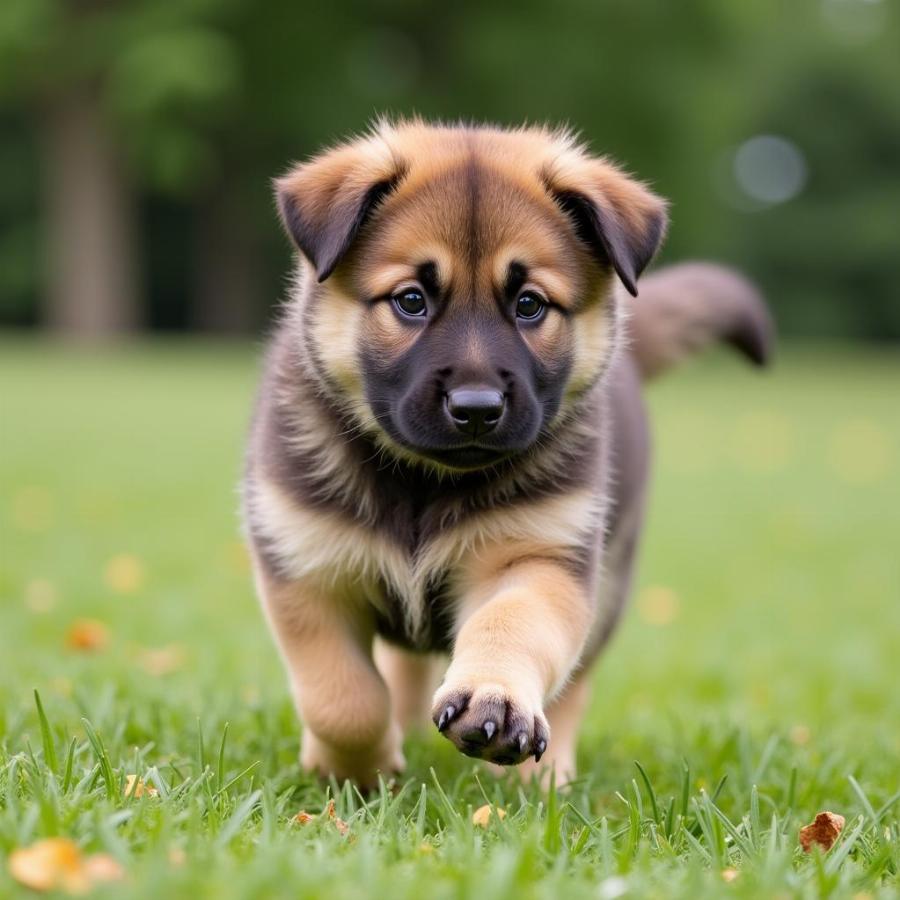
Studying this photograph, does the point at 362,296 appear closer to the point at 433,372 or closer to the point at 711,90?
the point at 433,372

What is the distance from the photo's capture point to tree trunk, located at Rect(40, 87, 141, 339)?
2711 cm

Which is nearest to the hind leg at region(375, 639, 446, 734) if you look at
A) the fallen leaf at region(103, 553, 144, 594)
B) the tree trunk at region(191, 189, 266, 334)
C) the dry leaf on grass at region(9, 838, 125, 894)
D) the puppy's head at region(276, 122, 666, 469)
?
the puppy's head at region(276, 122, 666, 469)

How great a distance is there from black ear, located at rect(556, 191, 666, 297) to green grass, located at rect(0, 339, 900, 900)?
1.21 meters

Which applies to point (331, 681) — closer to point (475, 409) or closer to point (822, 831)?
point (475, 409)

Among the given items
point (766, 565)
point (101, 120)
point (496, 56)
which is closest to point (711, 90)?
point (496, 56)

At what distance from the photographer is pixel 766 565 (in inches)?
313

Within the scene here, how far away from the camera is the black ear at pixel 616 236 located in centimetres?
342

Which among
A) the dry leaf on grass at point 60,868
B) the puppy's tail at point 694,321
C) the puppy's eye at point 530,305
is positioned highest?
the puppy's eye at point 530,305

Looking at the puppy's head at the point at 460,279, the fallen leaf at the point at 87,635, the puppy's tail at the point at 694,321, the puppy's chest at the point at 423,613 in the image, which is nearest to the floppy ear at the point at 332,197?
Answer: the puppy's head at the point at 460,279

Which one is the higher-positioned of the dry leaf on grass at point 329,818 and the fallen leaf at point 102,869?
the fallen leaf at point 102,869

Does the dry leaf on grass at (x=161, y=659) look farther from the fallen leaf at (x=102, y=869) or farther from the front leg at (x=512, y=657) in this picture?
the fallen leaf at (x=102, y=869)

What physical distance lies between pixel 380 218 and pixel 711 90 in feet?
87.3

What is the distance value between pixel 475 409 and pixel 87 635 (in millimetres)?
2819

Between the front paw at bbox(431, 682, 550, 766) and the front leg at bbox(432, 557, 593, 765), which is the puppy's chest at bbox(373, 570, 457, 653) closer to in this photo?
the front leg at bbox(432, 557, 593, 765)
